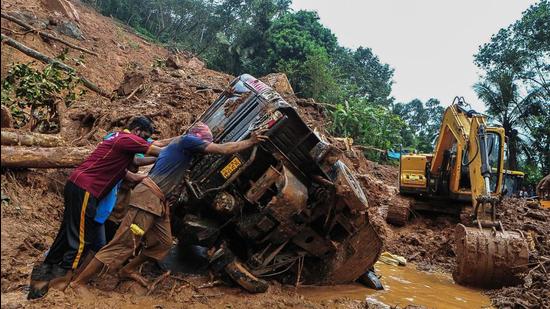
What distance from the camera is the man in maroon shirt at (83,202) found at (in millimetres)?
3658

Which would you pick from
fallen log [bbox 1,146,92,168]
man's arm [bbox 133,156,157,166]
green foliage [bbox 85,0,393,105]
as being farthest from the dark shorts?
green foliage [bbox 85,0,393,105]

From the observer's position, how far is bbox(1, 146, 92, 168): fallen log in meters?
5.14

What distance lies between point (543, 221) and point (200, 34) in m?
30.9

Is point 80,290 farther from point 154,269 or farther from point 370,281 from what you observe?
point 370,281

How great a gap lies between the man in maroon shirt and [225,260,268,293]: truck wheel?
130cm

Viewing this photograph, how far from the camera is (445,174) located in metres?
9.41

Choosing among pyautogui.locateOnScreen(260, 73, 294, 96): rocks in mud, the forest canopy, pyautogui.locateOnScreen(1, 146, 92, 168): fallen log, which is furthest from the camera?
the forest canopy

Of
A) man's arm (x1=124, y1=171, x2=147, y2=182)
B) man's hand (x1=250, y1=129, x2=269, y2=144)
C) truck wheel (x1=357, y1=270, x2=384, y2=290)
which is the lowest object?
truck wheel (x1=357, y1=270, x2=384, y2=290)

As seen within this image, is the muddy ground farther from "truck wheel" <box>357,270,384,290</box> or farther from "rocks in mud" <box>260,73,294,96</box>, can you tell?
"truck wheel" <box>357,270,384,290</box>

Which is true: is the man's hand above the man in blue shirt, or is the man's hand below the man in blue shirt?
above

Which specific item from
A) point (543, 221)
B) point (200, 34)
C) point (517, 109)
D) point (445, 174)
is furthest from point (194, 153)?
point (200, 34)

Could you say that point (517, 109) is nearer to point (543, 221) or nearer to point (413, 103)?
point (543, 221)

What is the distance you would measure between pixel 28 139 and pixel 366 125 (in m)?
14.4

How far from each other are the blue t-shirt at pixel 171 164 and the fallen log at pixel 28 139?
7.61ft
